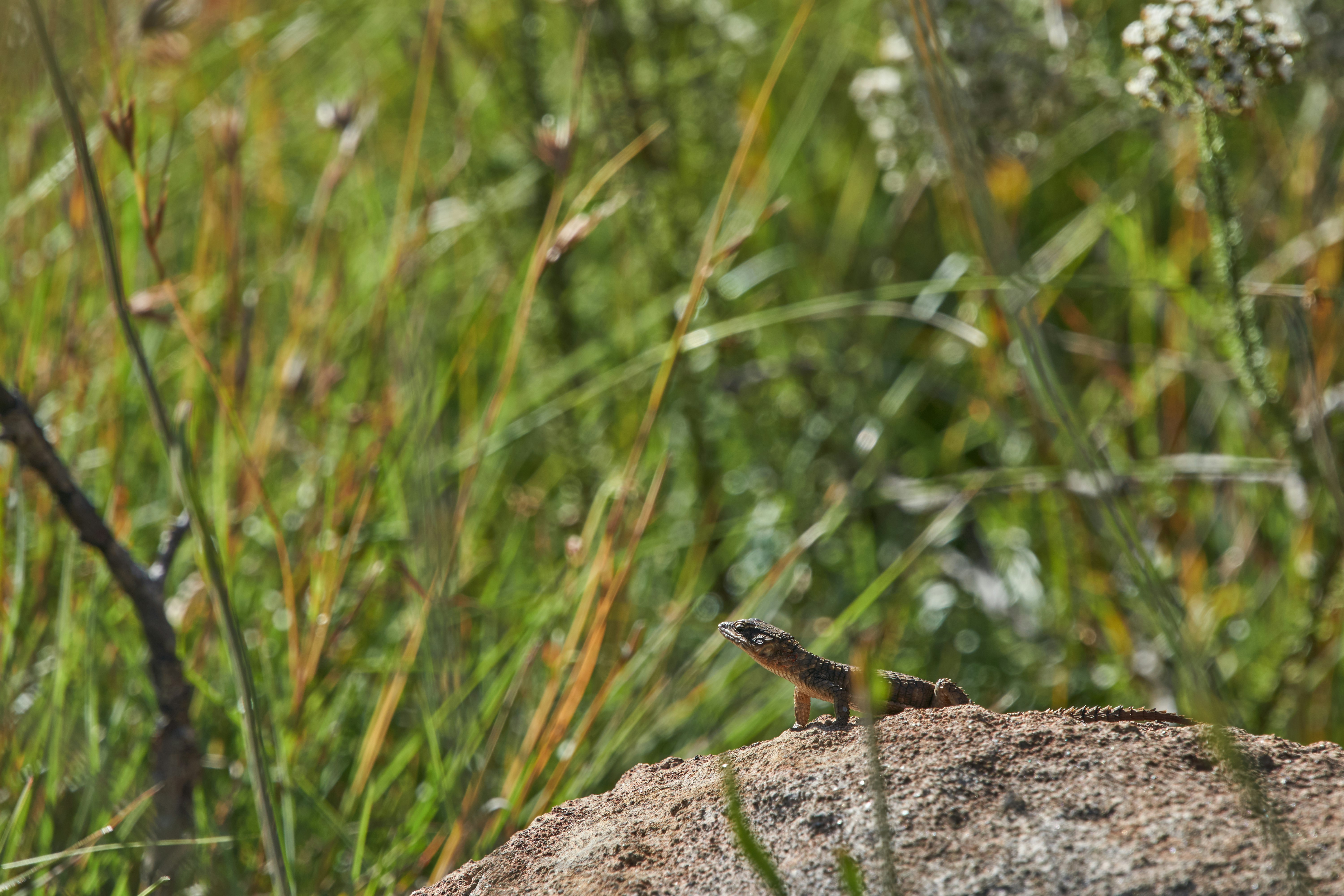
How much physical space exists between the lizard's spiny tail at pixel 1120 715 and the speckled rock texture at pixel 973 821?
0.21 ft

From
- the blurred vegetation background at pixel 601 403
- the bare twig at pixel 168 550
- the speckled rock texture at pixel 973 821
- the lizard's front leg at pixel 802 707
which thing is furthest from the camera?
the blurred vegetation background at pixel 601 403

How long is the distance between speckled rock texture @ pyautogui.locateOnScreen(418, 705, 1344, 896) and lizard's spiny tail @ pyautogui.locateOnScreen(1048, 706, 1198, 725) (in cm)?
6

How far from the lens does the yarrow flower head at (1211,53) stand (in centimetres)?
194

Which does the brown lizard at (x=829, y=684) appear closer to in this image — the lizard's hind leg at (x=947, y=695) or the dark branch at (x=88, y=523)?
the lizard's hind leg at (x=947, y=695)

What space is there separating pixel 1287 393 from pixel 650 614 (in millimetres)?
2276

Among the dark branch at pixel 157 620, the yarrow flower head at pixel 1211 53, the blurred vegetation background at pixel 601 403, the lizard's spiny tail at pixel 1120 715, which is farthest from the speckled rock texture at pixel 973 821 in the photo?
the yarrow flower head at pixel 1211 53

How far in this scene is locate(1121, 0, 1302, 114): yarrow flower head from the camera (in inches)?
76.2

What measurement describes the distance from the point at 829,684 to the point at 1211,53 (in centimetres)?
130

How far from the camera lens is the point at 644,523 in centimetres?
223

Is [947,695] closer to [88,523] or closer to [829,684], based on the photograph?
[829,684]

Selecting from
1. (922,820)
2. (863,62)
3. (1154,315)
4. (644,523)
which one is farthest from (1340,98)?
(922,820)

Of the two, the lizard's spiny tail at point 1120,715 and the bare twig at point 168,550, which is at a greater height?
the bare twig at point 168,550

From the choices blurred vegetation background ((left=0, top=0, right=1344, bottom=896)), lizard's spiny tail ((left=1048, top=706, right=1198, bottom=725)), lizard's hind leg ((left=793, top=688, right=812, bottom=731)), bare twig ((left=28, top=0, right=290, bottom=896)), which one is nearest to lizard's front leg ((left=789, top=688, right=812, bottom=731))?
lizard's hind leg ((left=793, top=688, right=812, bottom=731))

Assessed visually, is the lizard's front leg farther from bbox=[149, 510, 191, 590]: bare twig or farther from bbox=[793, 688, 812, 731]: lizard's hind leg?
bbox=[149, 510, 191, 590]: bare twig
